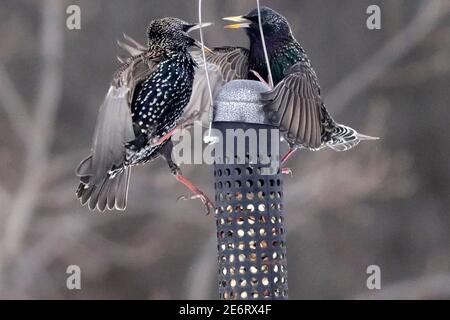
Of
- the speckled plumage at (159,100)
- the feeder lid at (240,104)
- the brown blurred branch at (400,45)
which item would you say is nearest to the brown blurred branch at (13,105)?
the brown blurred branch at (400,45)

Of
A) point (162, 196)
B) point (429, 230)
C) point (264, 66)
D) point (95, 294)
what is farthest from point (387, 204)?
point (264, 66)

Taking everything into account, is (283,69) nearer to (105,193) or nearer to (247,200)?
(247,200)

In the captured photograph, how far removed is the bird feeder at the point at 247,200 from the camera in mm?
3719

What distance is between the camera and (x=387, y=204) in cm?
830

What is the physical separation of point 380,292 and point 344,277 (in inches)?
16.4

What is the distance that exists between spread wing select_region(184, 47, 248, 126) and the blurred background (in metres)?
3.10

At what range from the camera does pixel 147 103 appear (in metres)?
4.15

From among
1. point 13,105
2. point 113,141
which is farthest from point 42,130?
point 113,141

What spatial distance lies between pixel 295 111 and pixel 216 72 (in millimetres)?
546

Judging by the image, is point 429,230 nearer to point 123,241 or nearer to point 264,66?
point 123,241

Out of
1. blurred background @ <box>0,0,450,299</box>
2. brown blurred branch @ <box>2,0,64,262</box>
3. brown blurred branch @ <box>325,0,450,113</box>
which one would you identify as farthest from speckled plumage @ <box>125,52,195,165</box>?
brown blurred branch @ <box>325,0,450,113</box>

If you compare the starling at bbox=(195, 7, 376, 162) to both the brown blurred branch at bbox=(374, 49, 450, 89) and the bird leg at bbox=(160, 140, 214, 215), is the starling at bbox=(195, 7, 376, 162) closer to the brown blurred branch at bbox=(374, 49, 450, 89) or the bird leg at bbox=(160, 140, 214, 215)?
the bird leg at bbox=(160, 140, 214, 215)

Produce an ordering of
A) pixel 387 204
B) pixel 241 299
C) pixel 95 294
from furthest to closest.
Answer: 1. pixel 387 204
2. pixel 95 294
3. pixel 241 299

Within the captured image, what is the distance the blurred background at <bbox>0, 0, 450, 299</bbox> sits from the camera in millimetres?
7758
